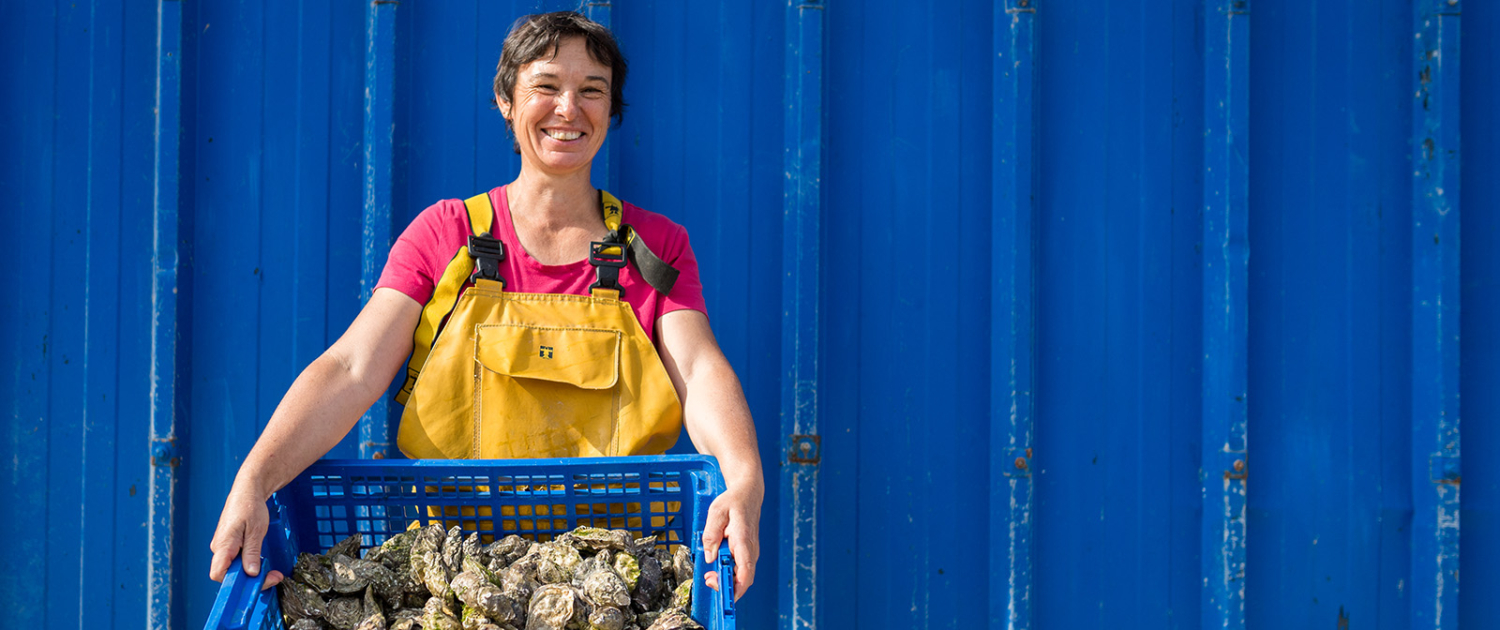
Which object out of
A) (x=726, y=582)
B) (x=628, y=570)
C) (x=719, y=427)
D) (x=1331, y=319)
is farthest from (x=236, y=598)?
(x=1331, y=319)

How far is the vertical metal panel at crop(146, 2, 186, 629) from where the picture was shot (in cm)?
215

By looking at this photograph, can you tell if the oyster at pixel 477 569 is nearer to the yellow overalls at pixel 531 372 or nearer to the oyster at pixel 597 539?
the oyster at pixel 597 539

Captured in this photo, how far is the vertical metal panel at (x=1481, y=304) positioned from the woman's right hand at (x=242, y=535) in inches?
108

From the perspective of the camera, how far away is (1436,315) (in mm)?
2252

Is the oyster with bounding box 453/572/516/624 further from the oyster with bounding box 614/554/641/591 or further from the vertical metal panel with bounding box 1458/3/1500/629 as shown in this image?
the vertical metal panel with bounding box 1458/3/1500/629

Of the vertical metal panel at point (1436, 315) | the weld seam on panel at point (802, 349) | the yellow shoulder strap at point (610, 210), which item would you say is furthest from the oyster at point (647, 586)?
the vertical metal panel at point (1436, 315)

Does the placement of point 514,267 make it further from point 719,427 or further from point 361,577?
point 361,577

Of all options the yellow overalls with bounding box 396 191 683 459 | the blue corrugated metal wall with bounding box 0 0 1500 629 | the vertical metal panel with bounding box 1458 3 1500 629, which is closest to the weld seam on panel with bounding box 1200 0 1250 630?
the blue corrugated metal wall with bounding box 0 0 1500 629

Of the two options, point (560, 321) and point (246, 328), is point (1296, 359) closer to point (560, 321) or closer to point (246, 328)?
point (560, 321)

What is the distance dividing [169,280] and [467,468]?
1197mm

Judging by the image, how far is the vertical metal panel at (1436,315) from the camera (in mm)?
2246

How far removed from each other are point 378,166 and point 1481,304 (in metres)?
2.81

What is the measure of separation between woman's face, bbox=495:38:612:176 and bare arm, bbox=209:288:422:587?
0.41 metres

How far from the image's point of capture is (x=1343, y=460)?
2305mm
